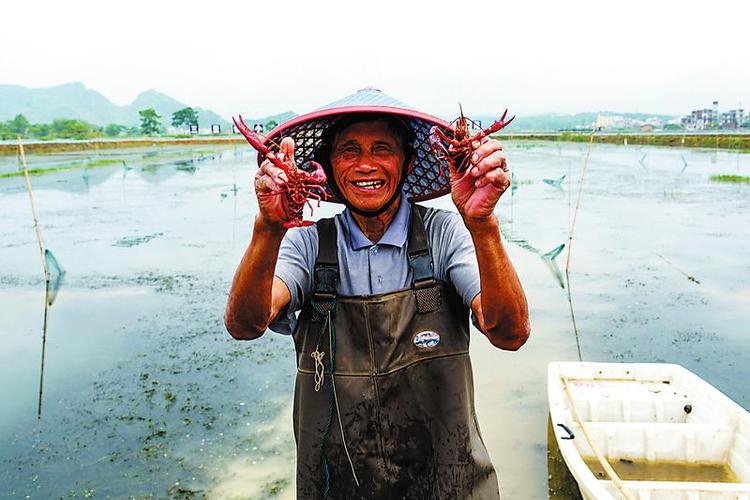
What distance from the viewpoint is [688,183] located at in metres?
24.7

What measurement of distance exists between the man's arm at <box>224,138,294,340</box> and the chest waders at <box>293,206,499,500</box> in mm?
221

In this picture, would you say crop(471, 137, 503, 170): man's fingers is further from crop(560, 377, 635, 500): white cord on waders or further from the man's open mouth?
crop(560, 377, 635, 500): white cord on waders

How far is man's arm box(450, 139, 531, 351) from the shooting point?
1.42m

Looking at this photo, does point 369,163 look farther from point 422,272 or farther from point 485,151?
point 485,151

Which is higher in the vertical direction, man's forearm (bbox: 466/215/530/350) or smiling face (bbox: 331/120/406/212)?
smiling face (bbox: 331/120/406/212)

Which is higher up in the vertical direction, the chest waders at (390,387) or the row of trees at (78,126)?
the row of trees at (78,126)

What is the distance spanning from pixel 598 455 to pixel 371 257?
3114 millimetres

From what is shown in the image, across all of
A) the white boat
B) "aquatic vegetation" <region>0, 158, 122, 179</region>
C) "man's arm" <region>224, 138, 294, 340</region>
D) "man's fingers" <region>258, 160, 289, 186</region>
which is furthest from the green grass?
"aquatic vegetation" <region>0, 158, 122, 179</region>

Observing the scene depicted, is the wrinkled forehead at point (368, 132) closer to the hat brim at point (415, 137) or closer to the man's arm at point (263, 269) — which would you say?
the hat brim at point (415, 137)

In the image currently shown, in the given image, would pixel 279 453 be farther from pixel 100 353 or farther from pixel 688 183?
pixel 688 183

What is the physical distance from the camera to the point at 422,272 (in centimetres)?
184

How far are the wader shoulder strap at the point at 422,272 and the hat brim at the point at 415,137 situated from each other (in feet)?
1.20

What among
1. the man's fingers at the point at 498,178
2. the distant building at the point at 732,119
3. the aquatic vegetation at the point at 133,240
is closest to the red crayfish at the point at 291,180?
the man's fingers at the point at 498,178

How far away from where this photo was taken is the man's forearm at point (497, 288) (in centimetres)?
152
